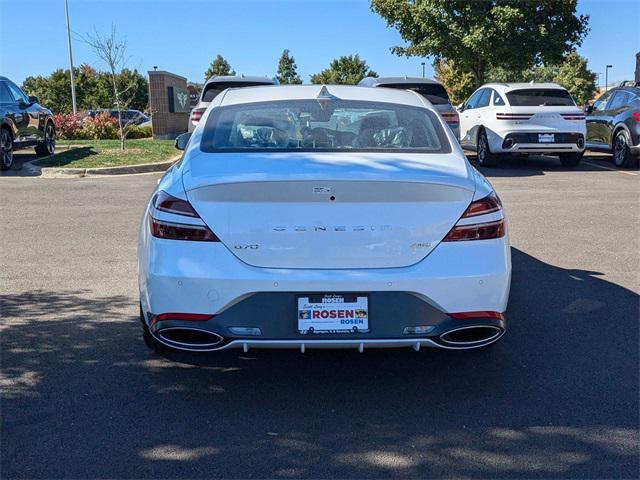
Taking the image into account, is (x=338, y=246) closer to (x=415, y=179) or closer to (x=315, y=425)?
(x=415, y=179)

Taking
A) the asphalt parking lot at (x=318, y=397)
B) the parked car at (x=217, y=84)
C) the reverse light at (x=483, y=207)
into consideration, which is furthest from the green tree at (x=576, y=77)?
the reverse light at (x=483, y=207)

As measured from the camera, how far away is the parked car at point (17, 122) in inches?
554

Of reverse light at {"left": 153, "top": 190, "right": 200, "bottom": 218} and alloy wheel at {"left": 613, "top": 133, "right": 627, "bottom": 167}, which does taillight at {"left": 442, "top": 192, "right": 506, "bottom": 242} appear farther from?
alloy wheel at {"left": 613, "top": 133, "right": 627, "bottom": 167}

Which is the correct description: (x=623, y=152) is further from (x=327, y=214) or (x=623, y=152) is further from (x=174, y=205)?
(x=174, y=205)

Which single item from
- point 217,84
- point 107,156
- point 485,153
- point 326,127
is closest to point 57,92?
point 107,156

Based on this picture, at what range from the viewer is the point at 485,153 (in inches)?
594

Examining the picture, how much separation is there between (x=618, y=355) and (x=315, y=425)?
2070mm

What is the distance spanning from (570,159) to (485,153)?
196 cm

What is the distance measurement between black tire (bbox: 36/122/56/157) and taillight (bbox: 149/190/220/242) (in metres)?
14.0

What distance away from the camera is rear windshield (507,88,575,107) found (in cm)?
1420

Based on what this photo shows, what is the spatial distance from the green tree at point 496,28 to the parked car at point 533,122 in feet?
18.2

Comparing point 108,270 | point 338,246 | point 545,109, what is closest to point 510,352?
point 338,246

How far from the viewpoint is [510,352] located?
14.4 ft

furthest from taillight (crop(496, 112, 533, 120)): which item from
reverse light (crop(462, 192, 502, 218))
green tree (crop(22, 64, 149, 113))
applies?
green tree (crop(22, 64, 149, 113))
